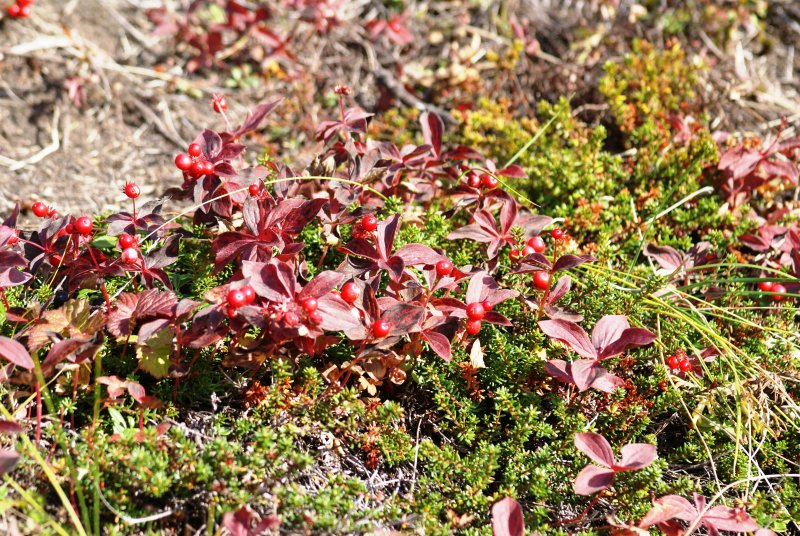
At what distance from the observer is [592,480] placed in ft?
7.17

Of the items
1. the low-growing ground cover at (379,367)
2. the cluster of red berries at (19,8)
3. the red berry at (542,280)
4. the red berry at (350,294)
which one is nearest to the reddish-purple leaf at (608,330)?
the low-growing ground cover at (379,367)

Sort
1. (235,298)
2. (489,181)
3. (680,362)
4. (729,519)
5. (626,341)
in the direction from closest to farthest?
1. (235,298)
2. (729,519)
3. (626,341)
4. (680,362)
5. (489,181)

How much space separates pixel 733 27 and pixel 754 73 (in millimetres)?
391

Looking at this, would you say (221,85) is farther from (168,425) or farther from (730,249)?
(730,249)

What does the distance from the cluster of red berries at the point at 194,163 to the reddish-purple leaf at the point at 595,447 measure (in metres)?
1.67

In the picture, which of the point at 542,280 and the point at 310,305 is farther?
the point at 542,280

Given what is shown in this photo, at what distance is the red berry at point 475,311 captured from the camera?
2.35 m

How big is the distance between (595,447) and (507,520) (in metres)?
0.39

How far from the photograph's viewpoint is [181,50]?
4.81m

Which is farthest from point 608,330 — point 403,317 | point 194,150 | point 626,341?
point 194,150

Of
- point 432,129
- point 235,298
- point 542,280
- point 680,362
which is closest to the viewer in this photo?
point 235,298

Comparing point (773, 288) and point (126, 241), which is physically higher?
point (126, 241)

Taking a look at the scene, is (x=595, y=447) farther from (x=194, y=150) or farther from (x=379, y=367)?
(x=194, y=150)

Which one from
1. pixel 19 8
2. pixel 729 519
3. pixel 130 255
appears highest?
pixel 19 8
